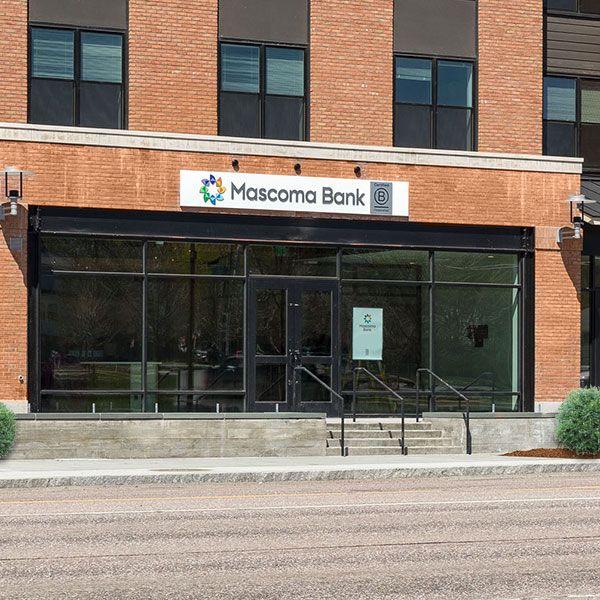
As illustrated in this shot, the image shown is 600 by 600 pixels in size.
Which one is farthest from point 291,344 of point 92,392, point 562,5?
point 562,5

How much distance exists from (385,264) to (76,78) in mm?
7404

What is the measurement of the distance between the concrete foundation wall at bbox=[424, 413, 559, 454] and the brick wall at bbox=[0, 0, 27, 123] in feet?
33.6

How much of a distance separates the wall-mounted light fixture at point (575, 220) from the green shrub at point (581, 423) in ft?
14.5

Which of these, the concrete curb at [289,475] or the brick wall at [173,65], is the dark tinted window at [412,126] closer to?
the brick wall at [173,65]

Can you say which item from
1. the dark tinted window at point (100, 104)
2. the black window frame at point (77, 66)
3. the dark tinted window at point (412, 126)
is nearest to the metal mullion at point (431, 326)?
the dark tinted window at point (412, 126)

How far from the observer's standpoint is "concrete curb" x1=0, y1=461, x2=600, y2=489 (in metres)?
17.0

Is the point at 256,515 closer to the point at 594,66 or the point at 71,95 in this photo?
the point at 71,95

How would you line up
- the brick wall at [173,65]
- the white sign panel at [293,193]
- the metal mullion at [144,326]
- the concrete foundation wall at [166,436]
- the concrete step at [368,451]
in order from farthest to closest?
the white sign panel at [293,193] → the brick wall at [173,65] → the metal mullion at [144,326] → the concrete step at [368,451] → the concrete foundation wall at [166,436]

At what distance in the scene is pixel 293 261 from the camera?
24.0 meters

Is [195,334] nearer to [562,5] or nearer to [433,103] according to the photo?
[433,103]

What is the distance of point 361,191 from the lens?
24109mm

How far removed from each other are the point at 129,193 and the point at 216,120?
2.39 metres

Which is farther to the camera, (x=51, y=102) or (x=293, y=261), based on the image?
(x=293, y=261)

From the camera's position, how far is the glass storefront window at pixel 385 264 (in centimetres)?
2434
